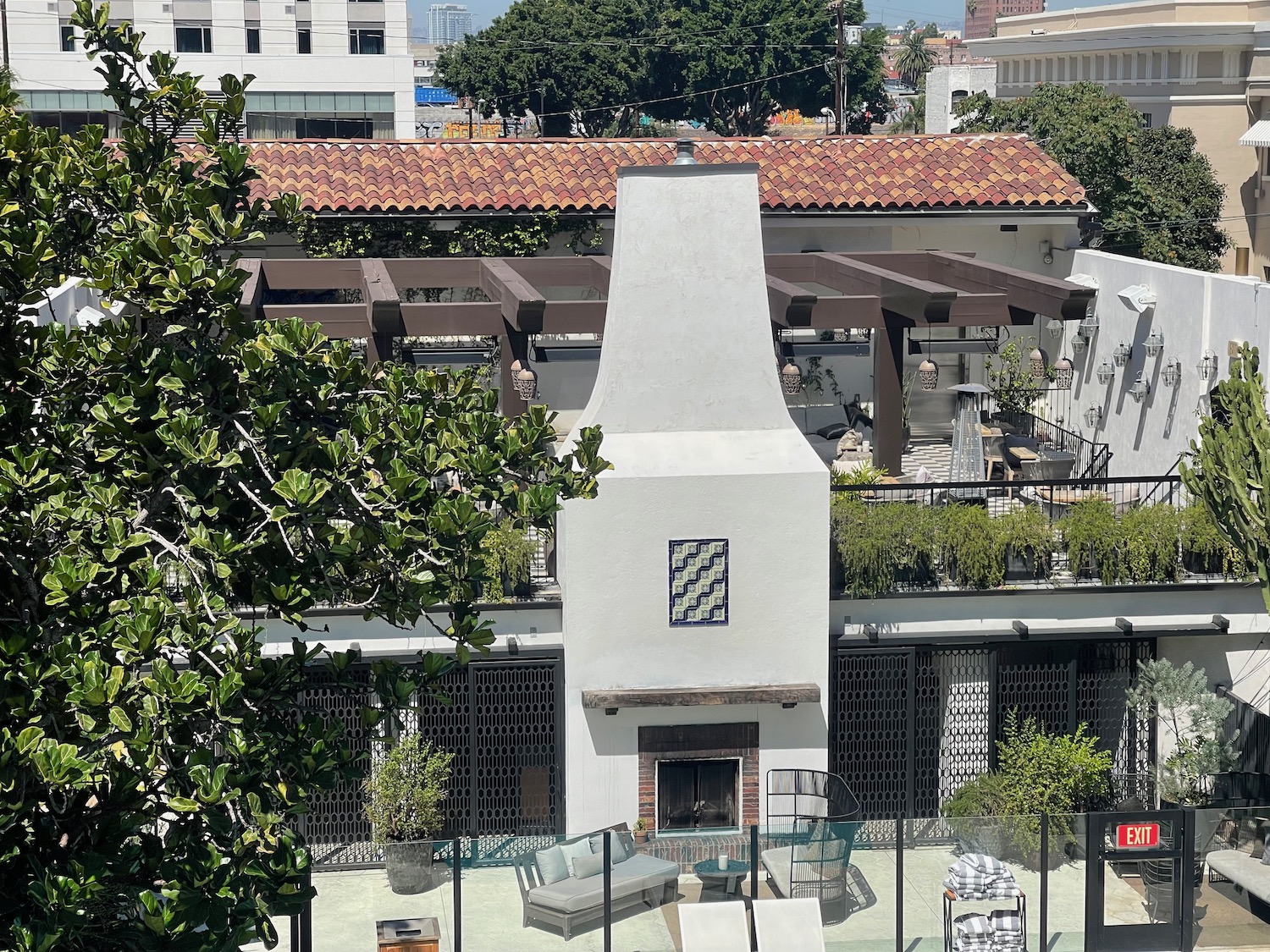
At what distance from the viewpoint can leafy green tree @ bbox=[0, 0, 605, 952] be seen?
7891 mm

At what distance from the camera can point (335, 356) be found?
9.02 metres

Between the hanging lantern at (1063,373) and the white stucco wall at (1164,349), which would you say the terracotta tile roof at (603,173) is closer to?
the white stucco wall at (1164,349)

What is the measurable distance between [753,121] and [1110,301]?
7980cm

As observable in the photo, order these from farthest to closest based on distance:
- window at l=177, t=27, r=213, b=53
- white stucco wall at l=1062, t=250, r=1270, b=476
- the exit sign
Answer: window at l=177, t=27, r=213, b=53, white stucco wall at l=1062, t=250, r=1270, b=476, the exit sign

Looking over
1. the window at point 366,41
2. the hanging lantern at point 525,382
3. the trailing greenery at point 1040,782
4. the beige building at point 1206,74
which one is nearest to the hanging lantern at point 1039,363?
the trailing greenery at point 1040,782

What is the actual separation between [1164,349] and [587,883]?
33.2 feet

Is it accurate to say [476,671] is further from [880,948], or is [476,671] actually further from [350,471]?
[350,471]

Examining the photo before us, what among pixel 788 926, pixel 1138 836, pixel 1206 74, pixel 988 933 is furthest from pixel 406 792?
pixel 1206 74

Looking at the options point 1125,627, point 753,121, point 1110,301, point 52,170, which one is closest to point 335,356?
point 52,170

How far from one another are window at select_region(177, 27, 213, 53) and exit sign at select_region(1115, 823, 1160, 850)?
6912cm

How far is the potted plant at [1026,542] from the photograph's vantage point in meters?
17.7

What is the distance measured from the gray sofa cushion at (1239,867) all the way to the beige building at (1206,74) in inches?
1712

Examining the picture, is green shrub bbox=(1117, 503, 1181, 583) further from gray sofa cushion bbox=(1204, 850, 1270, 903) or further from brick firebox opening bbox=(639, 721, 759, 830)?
brick firebox opening bbox=(639, 721, 759, 830)

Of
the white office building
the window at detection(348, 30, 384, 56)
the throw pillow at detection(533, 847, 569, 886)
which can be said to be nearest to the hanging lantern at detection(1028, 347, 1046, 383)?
the throw pillow at detection(533, 847, 569, 886)
